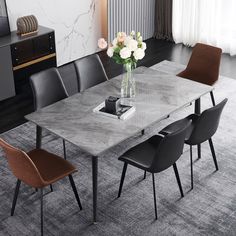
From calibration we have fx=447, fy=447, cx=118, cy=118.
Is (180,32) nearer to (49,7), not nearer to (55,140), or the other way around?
(49,7)

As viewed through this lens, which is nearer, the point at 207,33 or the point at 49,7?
the point at 49,7

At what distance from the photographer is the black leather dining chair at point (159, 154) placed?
316cm

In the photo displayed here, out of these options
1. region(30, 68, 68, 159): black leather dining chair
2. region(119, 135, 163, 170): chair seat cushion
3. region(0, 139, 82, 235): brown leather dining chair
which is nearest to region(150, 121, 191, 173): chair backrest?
region(119, 135, 163, 170): chair seat cushion

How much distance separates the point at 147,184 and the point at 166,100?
0.74m

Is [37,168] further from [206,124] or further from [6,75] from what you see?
[6,75]

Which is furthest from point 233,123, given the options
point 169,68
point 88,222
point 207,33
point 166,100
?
point 207,33

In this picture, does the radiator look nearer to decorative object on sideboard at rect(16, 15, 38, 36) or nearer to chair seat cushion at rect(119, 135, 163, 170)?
decorative object on sideboard at rect(16, 15, 38, 36)

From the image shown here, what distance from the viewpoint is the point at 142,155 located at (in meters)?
3.50

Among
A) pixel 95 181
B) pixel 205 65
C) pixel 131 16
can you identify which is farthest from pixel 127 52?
pixel 131 16

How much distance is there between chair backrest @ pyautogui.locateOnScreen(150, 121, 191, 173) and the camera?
313 centimetres

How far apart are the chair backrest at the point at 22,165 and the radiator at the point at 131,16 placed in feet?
13.0

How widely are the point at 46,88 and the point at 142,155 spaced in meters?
1.15

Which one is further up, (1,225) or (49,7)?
(49,7)

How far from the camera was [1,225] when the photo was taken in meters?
3.38
